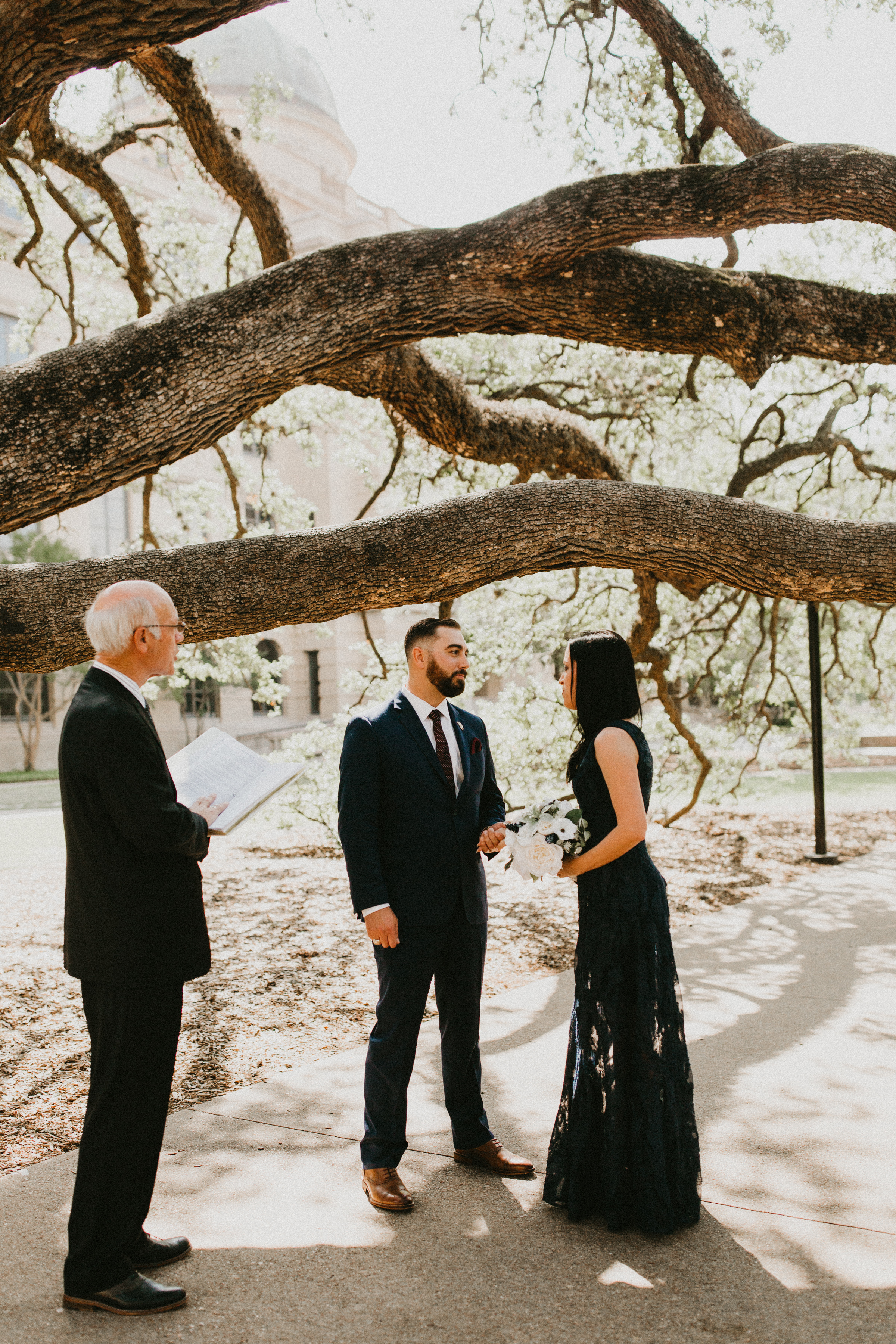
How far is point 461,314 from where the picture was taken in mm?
5070

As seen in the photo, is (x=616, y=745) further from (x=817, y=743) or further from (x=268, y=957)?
(x=817, y=743)

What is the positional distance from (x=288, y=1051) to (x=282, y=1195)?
1813mm

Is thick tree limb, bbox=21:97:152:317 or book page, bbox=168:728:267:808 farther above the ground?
thick tree limb, bbox=21:97:152:317

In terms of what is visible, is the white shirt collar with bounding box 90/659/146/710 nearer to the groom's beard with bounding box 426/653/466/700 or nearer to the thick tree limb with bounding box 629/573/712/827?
the groom's beard with bounding box 426/653/466/700

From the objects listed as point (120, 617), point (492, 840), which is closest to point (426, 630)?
point (492, 840)

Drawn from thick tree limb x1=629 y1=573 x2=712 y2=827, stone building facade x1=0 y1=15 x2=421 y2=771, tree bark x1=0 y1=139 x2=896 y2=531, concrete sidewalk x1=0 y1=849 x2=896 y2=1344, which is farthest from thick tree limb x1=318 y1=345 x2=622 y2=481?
stone building facade x1=0 y1=15 x2=421 y2=771

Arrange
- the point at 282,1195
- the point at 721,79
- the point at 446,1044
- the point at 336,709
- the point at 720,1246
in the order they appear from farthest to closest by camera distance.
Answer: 1. the point at 336,709
2. the point at 721,79
3. the point at 446,1044
4. the point at 282,1195
5. the point at 720,1246

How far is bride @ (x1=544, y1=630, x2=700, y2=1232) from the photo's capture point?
11.3 ft

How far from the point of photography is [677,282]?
5480mm

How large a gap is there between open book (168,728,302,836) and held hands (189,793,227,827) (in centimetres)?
1

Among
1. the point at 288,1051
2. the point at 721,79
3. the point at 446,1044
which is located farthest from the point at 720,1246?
the point at 721,79

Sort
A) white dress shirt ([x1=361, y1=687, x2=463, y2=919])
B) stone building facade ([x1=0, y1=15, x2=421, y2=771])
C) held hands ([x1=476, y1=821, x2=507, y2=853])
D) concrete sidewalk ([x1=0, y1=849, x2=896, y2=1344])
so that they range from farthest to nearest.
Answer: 1. stone building facade ([x1=0, y1=15, x2=421, y2=771])
2. white dress shirt ([x1=361, y1=687, x2=463, y2=919])
3. held hands ([x1=476, y1=821, x2=507, y2=853])
4. concrete sidewalk ([x1=0, y1=849, x2=896, y2=1344])

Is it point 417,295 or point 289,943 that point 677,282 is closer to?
point 417,295

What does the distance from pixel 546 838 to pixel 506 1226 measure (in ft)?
4.25
